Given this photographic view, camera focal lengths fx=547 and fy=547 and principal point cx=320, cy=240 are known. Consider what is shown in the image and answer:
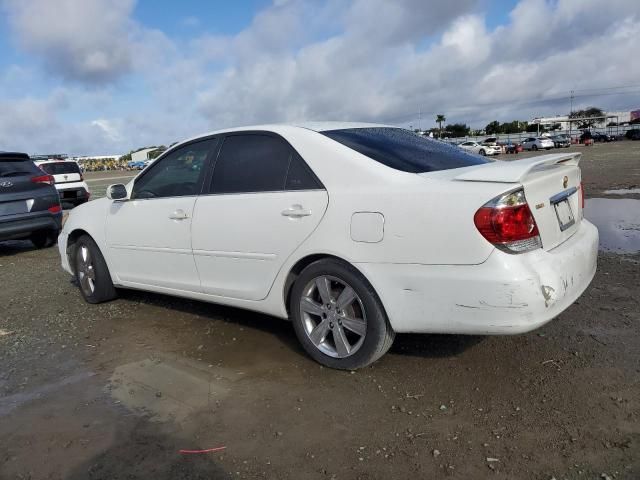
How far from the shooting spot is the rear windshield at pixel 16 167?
27.8 ft

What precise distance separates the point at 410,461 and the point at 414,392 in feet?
2.33

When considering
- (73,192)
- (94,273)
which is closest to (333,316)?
(94,273)

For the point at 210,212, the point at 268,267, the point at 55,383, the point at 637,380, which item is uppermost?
the point at 210,212

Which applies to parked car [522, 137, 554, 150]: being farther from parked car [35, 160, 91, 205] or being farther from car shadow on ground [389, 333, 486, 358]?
car shadow on ground [389, 333, 486, 358]

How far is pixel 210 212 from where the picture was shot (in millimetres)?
4141

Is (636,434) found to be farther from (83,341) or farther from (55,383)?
(83,341)

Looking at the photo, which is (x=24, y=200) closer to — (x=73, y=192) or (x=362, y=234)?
(x=362, y=234)

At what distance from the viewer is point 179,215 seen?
438cm

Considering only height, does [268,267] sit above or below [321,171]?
below

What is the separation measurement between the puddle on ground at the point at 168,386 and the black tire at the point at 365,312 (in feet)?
2.42

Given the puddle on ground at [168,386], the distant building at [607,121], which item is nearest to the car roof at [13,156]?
the puddle on ground at [168,386]

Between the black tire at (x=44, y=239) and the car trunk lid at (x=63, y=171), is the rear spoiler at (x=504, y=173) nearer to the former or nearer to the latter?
the black tire at (x=44, y=239)

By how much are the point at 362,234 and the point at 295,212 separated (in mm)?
535

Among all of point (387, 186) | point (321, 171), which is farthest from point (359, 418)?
point (321, 171)
